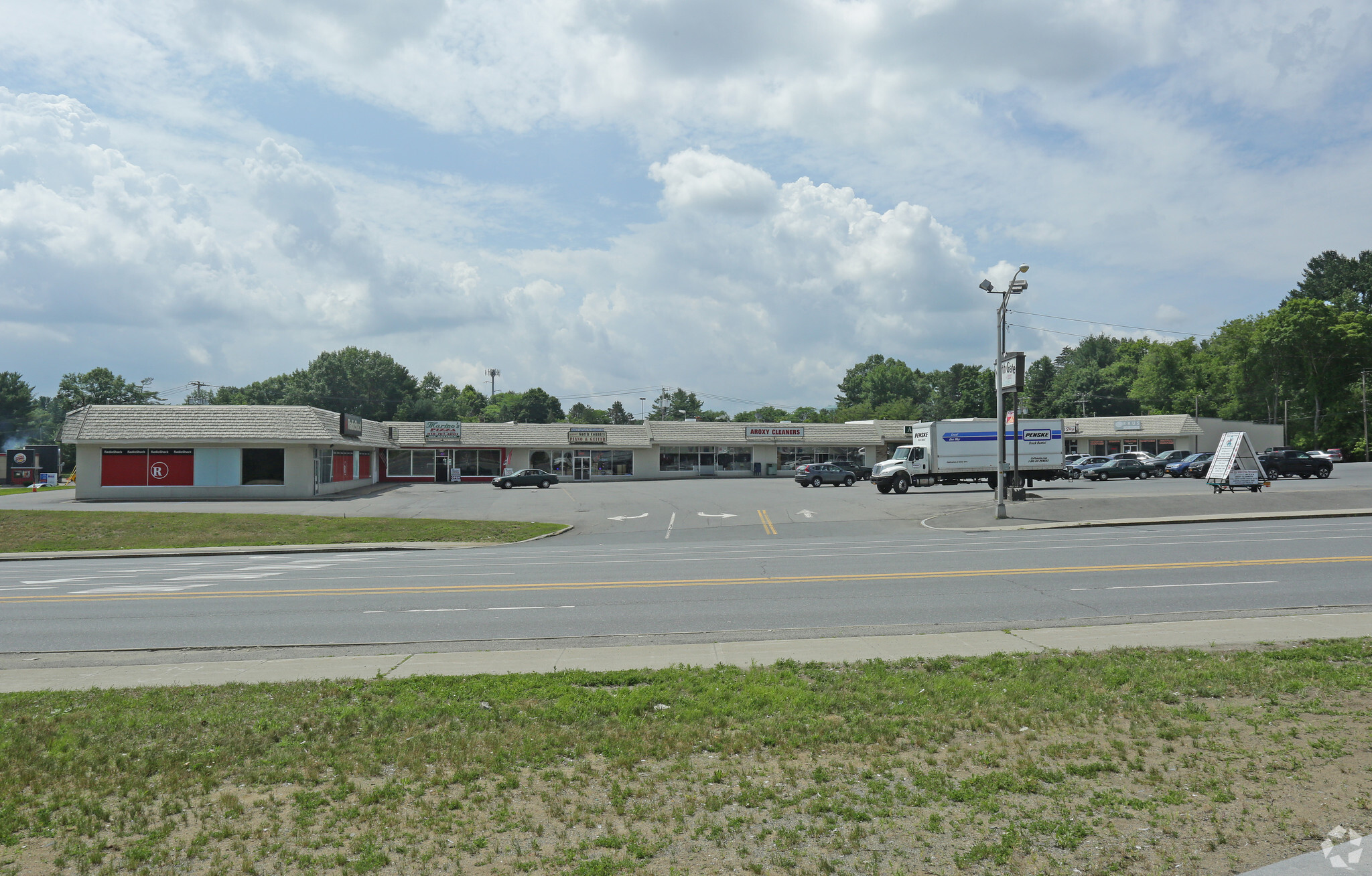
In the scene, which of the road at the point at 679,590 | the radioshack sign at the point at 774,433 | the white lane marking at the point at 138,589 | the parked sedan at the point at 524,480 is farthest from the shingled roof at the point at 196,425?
the radioshack sign at the point at 774,433

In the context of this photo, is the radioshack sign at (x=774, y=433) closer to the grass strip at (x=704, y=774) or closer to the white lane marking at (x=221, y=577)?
the white lane marking at (x=221, y=577)

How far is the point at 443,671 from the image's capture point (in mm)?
9344

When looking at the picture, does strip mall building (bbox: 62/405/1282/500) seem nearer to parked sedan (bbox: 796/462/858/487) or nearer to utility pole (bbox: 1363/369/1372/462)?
utility pole (bbox: 1363/369/1372/462)

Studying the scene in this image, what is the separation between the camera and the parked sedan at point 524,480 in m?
56.4

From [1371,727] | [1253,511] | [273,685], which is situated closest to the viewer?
[1371,727]

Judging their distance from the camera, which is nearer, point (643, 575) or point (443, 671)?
point (443, 671)

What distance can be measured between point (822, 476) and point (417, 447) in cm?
3124

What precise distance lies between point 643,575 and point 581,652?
25.2 ft

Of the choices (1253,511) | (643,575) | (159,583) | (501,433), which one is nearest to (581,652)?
(643,575)

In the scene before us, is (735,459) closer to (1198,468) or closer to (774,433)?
(774,433)

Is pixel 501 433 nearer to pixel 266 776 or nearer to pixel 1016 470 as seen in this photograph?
pixel 1016 470

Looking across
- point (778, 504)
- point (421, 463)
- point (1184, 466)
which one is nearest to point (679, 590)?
point (778, 504)

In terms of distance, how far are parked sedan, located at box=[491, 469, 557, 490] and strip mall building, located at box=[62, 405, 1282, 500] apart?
28.9ft

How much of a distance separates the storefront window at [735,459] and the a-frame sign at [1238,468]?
38.7 m
